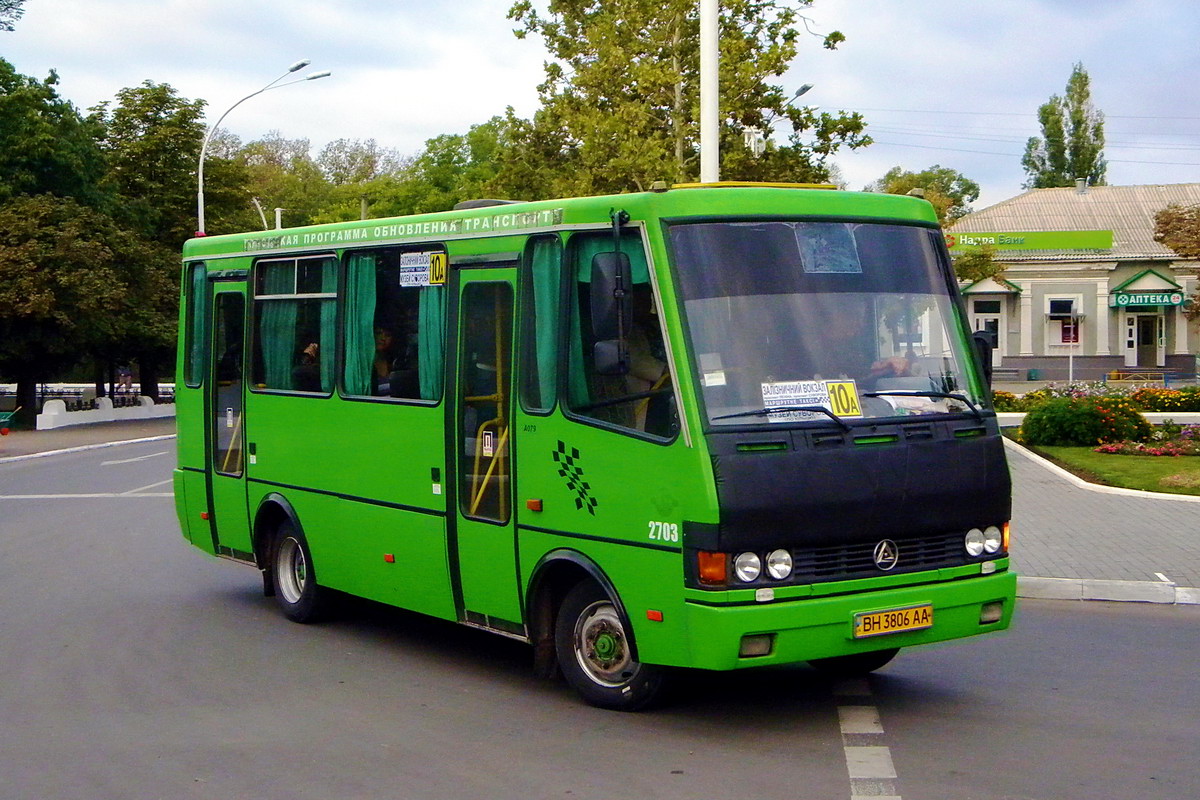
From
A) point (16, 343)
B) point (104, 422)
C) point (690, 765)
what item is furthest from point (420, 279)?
point (104, 422)

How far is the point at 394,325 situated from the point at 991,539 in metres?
3.96

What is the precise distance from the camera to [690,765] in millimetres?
6688

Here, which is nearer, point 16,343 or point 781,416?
point 781,416

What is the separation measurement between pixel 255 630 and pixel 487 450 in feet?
10.3

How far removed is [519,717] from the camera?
7730 mm

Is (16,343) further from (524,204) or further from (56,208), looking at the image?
(524,204)

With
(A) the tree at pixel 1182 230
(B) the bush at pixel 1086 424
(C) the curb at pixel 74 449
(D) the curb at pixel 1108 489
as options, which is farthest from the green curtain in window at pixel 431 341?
(A) the tree at pixel 1182 230

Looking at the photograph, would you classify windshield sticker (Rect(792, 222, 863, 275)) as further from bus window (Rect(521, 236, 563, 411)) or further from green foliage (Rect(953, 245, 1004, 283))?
green foliage (Rect(953, 245, 1004, 283))

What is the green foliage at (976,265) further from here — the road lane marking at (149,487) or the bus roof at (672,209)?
the bus roof at (672,209)

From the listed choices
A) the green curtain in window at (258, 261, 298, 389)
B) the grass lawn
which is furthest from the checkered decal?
the grass lawn

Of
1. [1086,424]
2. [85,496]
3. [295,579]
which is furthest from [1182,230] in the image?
[295,579]

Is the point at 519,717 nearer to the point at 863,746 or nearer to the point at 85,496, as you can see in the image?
the point at 863,746

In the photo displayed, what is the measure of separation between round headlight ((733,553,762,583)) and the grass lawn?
39.6 ft

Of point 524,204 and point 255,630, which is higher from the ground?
point 524,204
